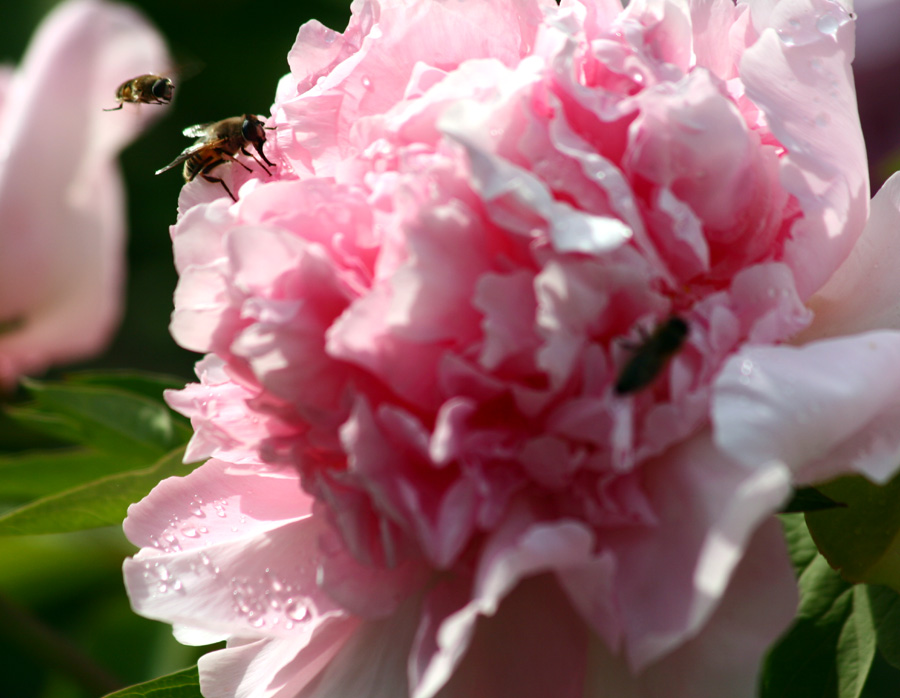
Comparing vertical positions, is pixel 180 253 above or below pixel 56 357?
above

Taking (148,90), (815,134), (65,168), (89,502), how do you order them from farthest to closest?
1. (65,168)
2. (148,90)
3. (89,502)
4. (815,134)

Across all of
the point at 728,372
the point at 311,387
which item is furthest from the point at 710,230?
the point at 311,387

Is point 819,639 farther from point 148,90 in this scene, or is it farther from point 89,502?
point 148,90

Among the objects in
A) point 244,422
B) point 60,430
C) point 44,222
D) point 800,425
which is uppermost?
point 800,425

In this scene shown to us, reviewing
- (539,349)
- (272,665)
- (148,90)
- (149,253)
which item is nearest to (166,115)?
(149,253)

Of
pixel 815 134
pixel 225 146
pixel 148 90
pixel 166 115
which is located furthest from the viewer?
pixel 166 115

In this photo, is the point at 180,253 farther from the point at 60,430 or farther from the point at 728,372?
the point at 60,430

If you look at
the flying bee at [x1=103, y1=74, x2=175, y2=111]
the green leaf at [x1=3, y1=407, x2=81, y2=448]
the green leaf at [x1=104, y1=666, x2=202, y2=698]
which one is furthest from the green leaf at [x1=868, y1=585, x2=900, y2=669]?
the flying bee at [x1=103, y1=74, x2=175, y2=111]
